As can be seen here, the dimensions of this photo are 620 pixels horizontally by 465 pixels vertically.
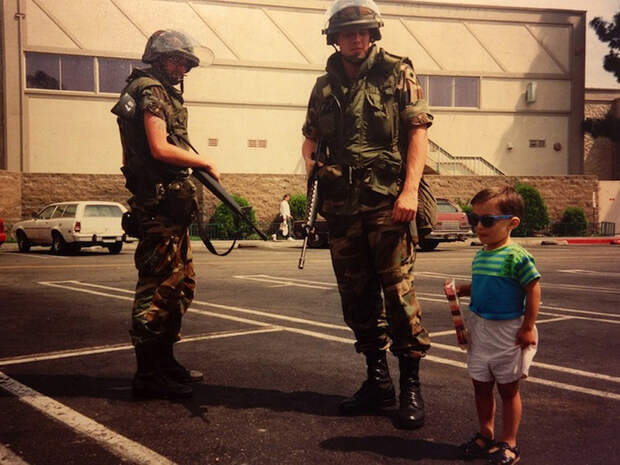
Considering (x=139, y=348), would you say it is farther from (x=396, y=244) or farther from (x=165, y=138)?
(x=396, y=244)

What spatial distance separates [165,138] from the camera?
391 centimetres

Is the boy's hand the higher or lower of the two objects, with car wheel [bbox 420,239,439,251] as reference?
higher

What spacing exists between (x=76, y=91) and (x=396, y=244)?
91.4 feet

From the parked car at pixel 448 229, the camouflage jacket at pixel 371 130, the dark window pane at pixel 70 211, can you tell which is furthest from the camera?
the parked car at pixel 448 229

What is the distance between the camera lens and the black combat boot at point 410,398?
343 cm

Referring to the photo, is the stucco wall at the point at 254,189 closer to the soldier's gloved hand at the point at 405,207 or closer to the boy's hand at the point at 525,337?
the soldier's gloved hand at the point at 405,207

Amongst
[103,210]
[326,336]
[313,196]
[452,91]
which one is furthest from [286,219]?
[313,196]

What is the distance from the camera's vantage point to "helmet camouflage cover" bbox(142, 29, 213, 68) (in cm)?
407

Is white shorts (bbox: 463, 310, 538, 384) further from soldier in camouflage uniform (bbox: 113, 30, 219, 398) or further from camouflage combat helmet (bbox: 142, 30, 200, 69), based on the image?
camouflage combat helmet (bbox: 142, 30, 200, 69)

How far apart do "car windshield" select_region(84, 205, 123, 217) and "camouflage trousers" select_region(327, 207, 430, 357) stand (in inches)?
629

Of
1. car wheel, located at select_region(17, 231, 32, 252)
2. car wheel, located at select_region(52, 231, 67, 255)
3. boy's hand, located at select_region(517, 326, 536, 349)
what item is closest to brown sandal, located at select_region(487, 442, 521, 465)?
boy's hand, located at select_region(517, 326, 536, 349)


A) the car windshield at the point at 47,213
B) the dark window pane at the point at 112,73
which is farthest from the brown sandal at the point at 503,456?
the dark window pane at the point at 112,73

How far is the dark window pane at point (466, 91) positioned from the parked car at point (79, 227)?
2029 cm

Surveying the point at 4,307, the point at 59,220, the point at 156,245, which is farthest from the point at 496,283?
the point at 59,220
